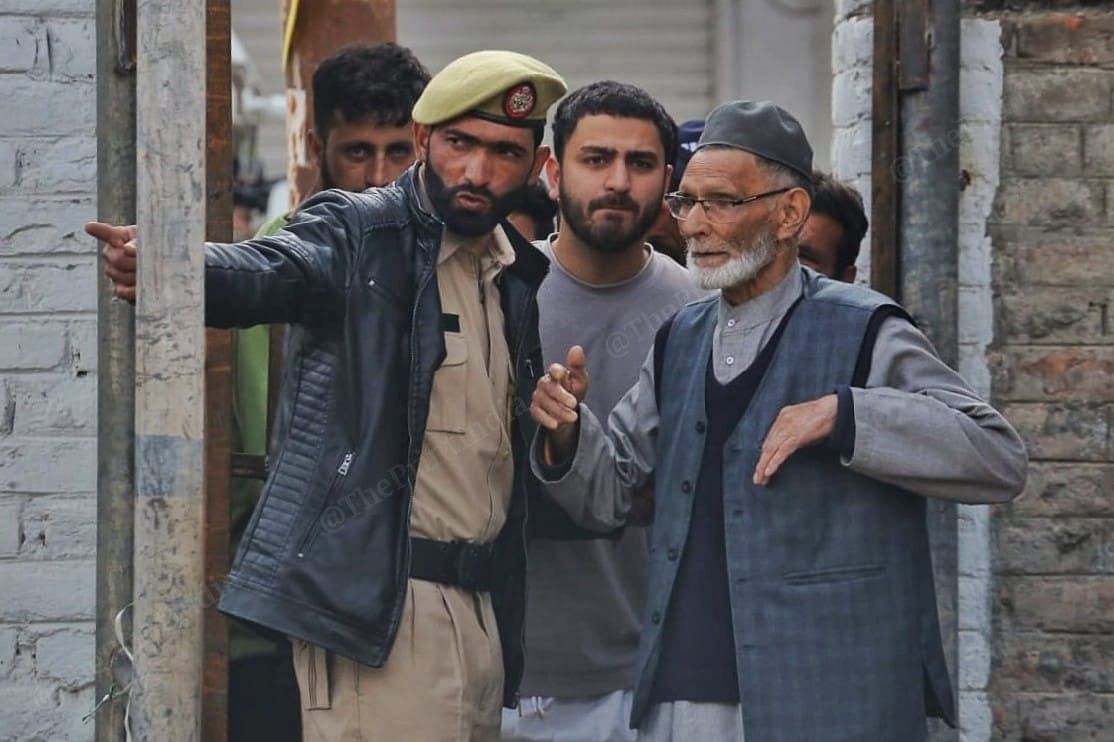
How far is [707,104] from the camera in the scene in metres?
10.8

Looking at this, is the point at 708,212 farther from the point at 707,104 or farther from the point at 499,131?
the point at 707,104

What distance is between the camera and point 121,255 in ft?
8.67

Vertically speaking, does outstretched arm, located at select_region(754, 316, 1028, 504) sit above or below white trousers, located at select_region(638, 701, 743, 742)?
above

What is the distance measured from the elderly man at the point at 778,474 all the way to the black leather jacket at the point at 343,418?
27cm

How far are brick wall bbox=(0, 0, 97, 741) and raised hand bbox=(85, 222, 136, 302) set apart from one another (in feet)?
4.90

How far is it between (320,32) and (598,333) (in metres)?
1.56

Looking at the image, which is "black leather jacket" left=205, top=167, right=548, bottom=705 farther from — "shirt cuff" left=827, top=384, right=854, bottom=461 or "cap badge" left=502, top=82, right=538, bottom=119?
"shirt cuff" left=827, top=384, right=854, bottom=461

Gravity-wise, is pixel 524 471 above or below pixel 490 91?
below

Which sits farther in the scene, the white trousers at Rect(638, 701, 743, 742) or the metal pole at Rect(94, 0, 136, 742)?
the metal pole at Rect(94, 0, 136, 742)

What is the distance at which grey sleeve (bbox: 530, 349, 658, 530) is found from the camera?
131 inches

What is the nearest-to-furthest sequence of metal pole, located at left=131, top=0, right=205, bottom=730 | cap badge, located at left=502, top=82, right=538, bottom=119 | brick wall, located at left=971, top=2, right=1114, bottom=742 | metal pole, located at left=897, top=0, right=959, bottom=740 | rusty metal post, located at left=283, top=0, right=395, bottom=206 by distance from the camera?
metal pole, located at left=131, top=0, right=205, bottom=730, cap badge, located at left=502, top=82, right=538, bottom=119, metal pole, located at left=897, top=0, right=959, bottom=740, brick wall, located at left=971, top=2, right=1114, bottom=742, rusty metal post, located at left=283, top=0, right=395, bottom=206

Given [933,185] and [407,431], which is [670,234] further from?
[407,431]

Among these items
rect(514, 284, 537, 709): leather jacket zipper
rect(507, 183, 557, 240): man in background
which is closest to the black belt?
rect(514, 284, 537, 709): leather jacket zipper

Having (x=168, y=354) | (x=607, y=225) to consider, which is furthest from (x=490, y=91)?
(x=168, y=354)
